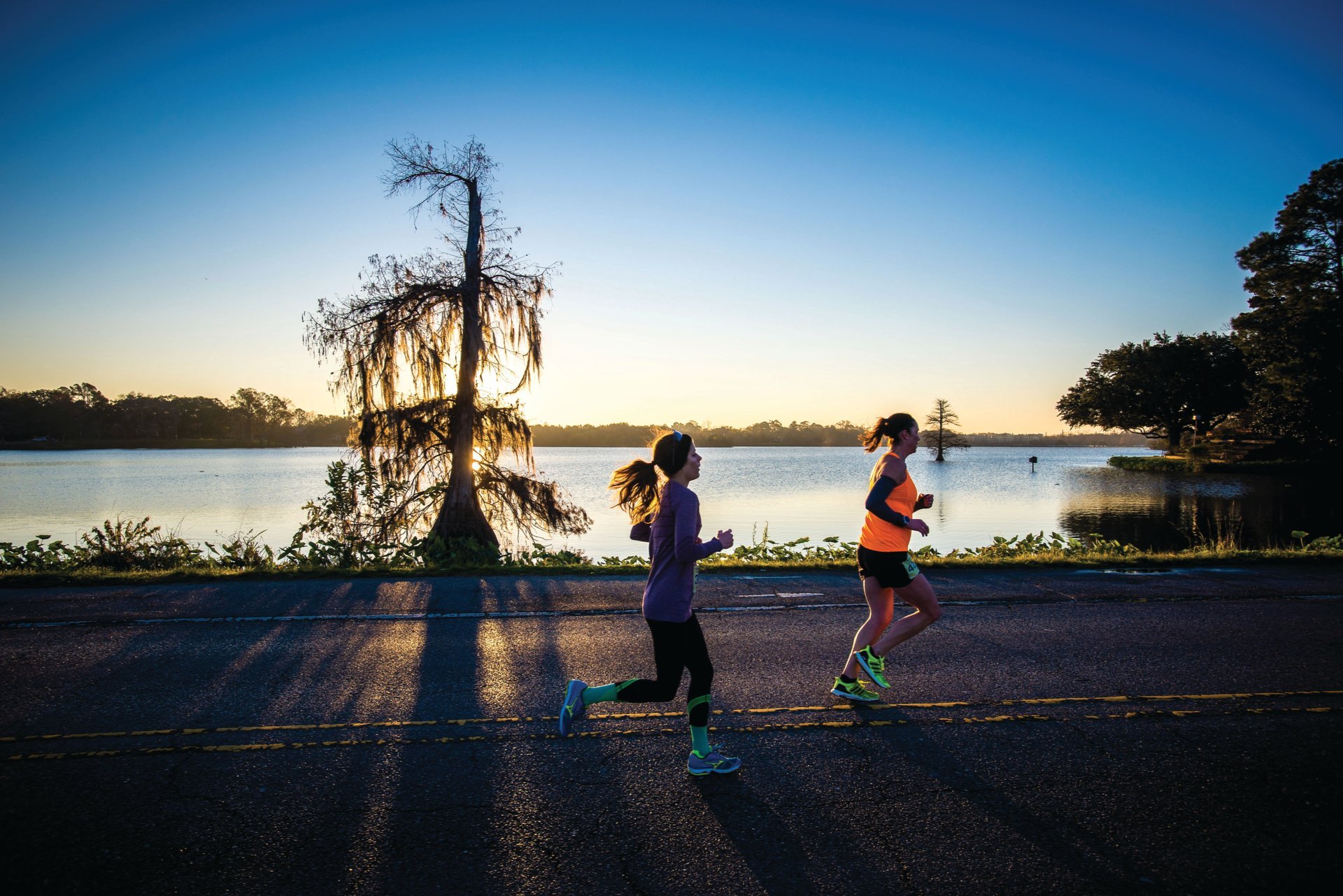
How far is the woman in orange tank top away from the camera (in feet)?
16.8

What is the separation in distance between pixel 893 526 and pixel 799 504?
3155 centimetres

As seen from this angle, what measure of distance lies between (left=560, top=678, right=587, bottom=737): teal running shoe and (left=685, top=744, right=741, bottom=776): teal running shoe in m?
0.75

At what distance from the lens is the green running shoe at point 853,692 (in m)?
5.11

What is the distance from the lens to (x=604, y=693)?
4.29 meters

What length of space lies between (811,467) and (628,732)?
2842 inches

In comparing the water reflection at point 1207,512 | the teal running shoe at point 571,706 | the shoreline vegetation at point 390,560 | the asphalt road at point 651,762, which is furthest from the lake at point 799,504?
the teal running shoe at point 571,706

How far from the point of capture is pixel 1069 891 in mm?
2963

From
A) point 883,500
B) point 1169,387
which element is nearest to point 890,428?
point 883,500

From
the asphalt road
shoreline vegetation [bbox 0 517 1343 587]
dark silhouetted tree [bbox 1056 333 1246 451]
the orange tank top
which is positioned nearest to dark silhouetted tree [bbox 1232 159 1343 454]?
dark silhouetted tree [bbox 1056 333 1246 451]

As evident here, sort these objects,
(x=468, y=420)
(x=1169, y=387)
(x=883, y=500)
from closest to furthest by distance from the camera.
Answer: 1. (x=883, y=500)
2. (x=468, y=420)
3. (x=1169, y=387)

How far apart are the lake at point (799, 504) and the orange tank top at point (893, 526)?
42.8 ft

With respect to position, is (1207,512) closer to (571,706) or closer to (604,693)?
(604,693)

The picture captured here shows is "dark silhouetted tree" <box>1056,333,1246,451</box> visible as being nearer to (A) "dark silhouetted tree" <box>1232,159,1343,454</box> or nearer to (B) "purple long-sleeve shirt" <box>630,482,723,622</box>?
(A) "dark silhouetted tree" <box>1232,159,1343,454</box>

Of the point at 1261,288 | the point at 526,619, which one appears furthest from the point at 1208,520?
the point at 526,619
